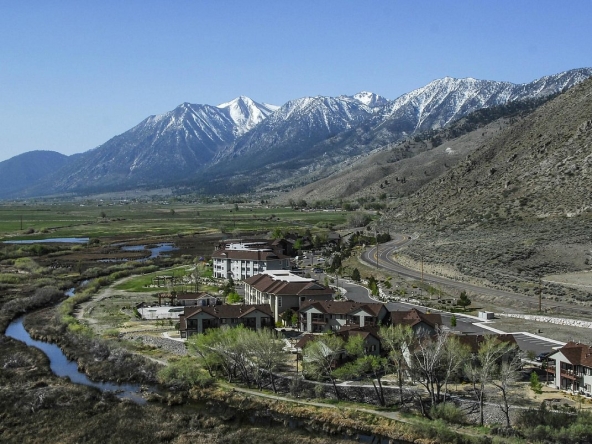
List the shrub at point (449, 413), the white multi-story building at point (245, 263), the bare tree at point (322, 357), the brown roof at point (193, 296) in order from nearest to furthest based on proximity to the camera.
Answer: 1. the shrub at point (449, 413)
2. the bare tree at point (322, 357)
3. the brown roof at point (193, 296)
4. the white multi-story building at point (245, 263)

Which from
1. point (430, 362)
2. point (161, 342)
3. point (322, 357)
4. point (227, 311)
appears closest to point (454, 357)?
point (430, 362)

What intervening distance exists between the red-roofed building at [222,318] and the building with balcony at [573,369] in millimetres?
23956

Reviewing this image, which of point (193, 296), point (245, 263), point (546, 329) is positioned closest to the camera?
point (546, 329)

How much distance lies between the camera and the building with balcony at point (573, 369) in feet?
121

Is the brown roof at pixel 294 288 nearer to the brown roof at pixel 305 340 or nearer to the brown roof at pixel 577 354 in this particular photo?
the brown roof at pixel 305 340

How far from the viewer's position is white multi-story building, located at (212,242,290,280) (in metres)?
89.4

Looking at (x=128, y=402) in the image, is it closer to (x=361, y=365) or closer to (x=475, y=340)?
(x=361, y=365)

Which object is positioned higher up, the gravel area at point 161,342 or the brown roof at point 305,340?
the brown roof at point 305,340

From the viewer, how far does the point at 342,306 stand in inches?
2133

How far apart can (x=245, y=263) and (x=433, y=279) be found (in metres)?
26.0

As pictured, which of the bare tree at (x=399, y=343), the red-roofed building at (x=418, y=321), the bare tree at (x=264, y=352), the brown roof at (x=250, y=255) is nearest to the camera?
the bare tree at (x=399, y=343)

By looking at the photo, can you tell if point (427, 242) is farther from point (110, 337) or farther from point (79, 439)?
point (79, 439)

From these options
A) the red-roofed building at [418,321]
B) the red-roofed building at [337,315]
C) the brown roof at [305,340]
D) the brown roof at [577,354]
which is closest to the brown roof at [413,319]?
the red-roofed building at [418,321]

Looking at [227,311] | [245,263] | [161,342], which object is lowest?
[161,342]
